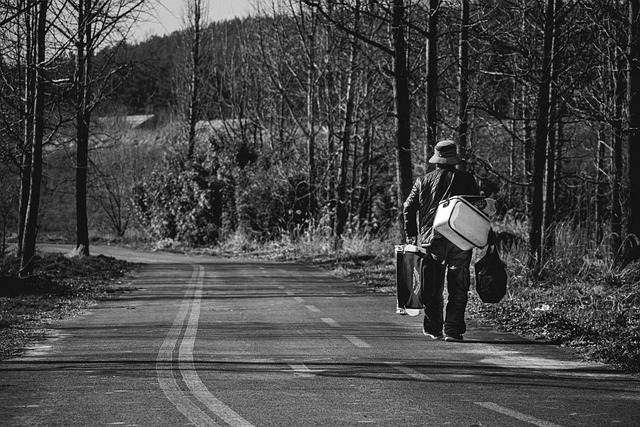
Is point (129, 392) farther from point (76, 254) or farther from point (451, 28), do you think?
point (76, 254)

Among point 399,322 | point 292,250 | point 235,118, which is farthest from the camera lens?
point 235,118

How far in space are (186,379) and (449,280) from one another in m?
3.56

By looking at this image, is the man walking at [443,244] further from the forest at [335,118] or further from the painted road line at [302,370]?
the forest at [335,118]

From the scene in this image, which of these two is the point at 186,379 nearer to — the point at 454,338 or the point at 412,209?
the point at 454,338

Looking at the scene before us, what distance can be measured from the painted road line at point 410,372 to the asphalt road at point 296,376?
0.03 m

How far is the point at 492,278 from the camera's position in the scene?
1023cm

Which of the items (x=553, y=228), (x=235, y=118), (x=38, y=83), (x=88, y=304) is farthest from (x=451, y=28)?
(x=235, y=118)

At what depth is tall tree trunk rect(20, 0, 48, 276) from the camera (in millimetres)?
20083

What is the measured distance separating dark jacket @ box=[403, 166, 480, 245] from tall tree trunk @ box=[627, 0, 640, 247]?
6.23m

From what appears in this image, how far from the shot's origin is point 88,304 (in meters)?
16.3

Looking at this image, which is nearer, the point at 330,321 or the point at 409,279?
the point at 409,279

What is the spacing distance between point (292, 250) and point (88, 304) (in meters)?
20.5

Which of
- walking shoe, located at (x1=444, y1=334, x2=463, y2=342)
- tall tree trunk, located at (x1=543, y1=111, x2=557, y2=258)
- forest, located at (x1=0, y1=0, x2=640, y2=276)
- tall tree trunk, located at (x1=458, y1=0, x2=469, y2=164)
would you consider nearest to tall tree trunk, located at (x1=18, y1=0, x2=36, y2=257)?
forest, located at (x1=0, y1=0, x2=640, y2=276)

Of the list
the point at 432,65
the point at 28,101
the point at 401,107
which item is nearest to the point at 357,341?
the point at 432,65
